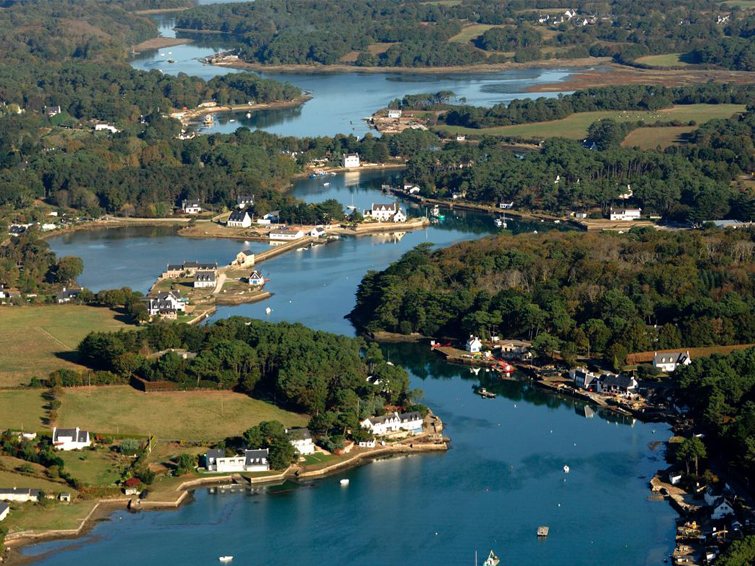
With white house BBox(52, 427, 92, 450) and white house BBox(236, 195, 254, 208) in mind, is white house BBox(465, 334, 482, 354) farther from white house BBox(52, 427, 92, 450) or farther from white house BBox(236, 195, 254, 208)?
white house BBox(236, 195, 254, 208)

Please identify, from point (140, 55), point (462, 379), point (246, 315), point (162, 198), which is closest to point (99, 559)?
point (462, 379)

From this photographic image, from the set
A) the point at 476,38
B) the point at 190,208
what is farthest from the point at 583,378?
the point at 476,38

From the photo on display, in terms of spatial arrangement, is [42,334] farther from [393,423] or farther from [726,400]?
[726,400]

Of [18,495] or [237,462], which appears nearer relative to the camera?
[18,495]

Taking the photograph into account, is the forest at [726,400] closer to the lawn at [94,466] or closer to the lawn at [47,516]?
the lawn at [94,466]

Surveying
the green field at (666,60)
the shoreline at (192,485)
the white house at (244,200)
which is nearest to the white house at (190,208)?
the white house at (244,200)

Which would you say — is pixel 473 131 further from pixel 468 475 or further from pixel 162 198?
pixel 468 475

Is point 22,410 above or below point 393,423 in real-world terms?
above
